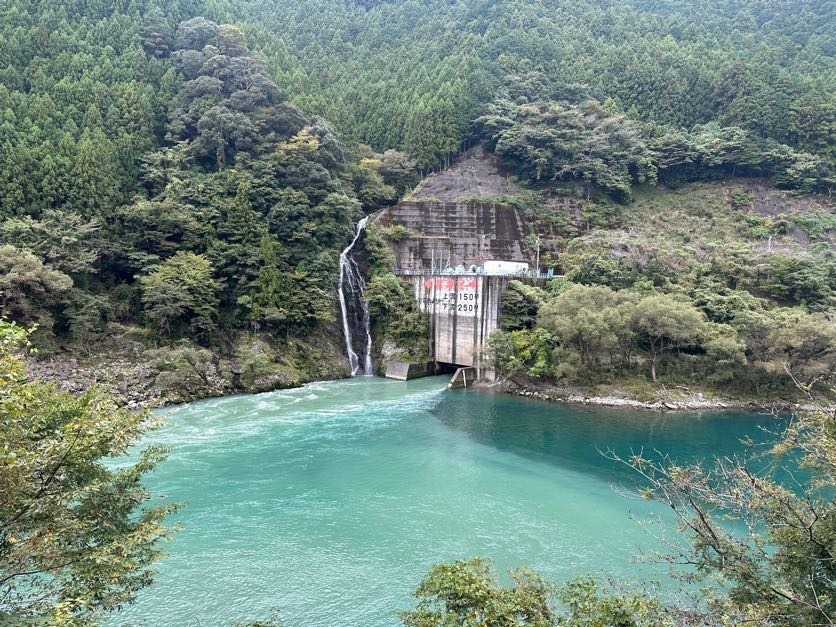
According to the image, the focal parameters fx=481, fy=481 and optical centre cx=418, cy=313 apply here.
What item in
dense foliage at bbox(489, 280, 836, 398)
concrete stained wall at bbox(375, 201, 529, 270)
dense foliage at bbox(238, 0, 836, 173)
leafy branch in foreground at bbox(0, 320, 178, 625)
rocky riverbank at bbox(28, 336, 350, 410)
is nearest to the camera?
leafy branch in foreground at bbox(0, 320, 178, 625)

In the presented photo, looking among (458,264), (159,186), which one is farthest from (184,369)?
(458,264)

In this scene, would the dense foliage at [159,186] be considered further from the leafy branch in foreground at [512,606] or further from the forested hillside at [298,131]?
the leafy branch in foreground at [512,606]

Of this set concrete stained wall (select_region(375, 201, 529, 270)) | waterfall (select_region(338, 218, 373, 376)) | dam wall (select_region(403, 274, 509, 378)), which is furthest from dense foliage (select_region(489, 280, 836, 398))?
concrete stained wall (select_region(375, 201, 529, 270))

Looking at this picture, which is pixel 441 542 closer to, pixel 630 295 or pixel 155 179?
pixel 630 295

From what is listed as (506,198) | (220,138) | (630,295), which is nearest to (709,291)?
(630,295)

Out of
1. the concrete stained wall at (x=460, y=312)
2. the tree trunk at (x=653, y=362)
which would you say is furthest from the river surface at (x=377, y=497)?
the concrete stained wall at (x=460, y=312)

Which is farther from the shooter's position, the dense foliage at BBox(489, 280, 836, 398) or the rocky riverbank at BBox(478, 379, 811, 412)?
the rocky riverbank at BBox(478, 379, 811, 412)

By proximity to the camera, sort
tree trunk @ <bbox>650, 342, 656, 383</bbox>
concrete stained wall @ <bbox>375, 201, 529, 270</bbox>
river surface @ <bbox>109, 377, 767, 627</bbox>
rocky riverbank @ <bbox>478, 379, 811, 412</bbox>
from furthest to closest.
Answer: concrete stained wall @ <bbox>375, 201, 529, 270</bbox> < tree trunk @ <bbox>650, 342, 656, 383</bbox> < rocky riverbank @ <bbox>478, 379, 811, 412</bbox> < river surface @ <bbox>109, 377, 767, 627</bbox>

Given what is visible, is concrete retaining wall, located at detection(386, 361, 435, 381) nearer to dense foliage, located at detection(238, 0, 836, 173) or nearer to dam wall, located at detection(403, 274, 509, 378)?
dam wall, located at detection(403, 274, 509, 378)
